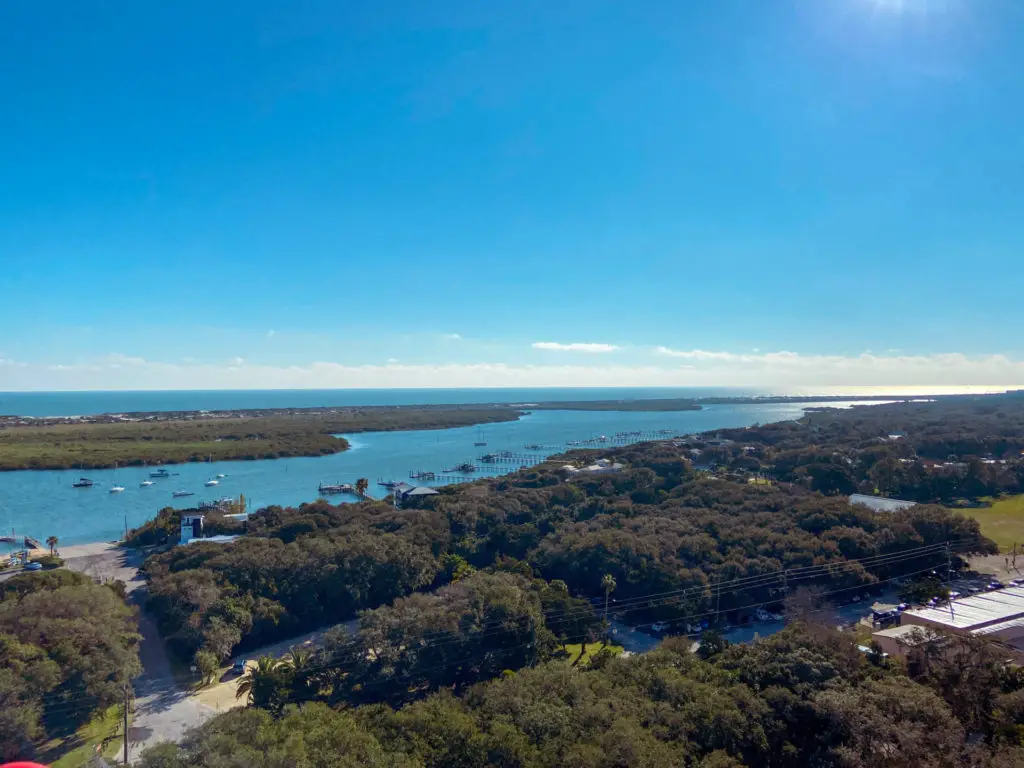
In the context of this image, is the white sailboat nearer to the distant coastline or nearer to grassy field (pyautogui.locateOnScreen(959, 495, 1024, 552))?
the distant coastline

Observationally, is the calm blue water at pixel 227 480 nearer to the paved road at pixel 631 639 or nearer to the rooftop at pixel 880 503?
the paved road at pixel 631 639

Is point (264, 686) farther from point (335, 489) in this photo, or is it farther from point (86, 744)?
point (335, 489)

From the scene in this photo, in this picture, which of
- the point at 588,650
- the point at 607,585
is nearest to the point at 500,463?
the point at 607,585

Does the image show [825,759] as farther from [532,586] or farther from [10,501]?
[10,501]

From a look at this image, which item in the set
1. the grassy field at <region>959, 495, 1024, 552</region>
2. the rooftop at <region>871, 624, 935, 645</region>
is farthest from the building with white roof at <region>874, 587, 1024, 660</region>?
the grassy field at <region>959, 495, 1024, 552</region>

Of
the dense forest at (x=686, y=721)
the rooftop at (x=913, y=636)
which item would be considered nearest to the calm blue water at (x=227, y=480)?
the dense forest at (x=686, y=721)

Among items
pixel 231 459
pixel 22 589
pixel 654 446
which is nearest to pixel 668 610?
pixel 22 589
